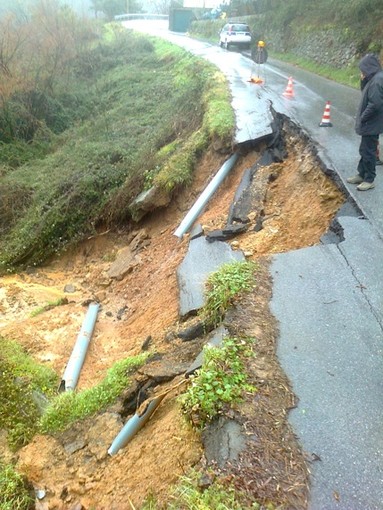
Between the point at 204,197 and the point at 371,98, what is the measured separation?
3354 millimetres

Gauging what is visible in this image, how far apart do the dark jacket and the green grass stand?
18.4 ft

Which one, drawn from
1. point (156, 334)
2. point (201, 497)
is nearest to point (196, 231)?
point (156, 334)

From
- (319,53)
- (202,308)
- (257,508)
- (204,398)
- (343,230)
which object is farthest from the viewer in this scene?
(319,53)

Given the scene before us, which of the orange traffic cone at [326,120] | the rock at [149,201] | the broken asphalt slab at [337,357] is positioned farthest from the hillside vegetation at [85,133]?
the broken asphalt slab at [337,357]

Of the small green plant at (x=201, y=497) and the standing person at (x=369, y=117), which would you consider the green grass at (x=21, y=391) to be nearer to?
the small green plant at (x=201, y=497)

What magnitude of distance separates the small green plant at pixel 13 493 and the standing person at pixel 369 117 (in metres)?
5.70

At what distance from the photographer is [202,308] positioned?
195 inches

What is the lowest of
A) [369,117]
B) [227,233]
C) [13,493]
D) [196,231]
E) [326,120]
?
[13,493]

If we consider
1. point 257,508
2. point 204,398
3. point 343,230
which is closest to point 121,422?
point 204,398

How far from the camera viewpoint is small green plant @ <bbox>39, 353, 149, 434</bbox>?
455 centimetres

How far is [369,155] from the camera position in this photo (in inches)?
251

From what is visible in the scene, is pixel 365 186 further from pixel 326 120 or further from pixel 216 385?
pixel 216 385

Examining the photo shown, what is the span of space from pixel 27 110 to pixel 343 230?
50.8ft

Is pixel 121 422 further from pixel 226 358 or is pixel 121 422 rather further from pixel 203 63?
pixel 203 63
